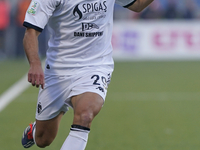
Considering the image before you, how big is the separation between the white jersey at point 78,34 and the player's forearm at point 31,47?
0.29 metres

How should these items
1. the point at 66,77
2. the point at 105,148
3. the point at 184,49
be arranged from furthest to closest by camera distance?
the point at 184,49, the point at 105,148, the point at 66,77

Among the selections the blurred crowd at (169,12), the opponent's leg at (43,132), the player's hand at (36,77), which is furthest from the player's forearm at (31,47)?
the blurred crowd at (169,12)

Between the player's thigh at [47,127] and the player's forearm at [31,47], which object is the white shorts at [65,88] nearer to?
the player's thigh at [47,127]

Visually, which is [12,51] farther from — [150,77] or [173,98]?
A: [173,98]

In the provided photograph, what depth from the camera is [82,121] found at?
4062 millimetres

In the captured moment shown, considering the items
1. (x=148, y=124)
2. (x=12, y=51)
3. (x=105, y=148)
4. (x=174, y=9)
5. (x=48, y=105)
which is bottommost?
(x=12, y=51)

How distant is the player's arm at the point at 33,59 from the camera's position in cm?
399

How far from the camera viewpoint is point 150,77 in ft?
41.1

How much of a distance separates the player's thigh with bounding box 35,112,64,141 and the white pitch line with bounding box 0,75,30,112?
10.8 feet

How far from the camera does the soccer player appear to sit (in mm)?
4332

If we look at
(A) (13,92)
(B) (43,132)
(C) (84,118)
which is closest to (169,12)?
(A) (13,92)

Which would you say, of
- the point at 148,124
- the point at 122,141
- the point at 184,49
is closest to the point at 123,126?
the point at 148,124

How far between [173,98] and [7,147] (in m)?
4.64

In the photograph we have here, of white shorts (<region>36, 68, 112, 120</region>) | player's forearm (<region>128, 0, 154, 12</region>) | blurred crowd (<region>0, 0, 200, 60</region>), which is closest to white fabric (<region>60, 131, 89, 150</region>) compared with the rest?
white shorts (<region>36, 68, 112, 120</region>)
